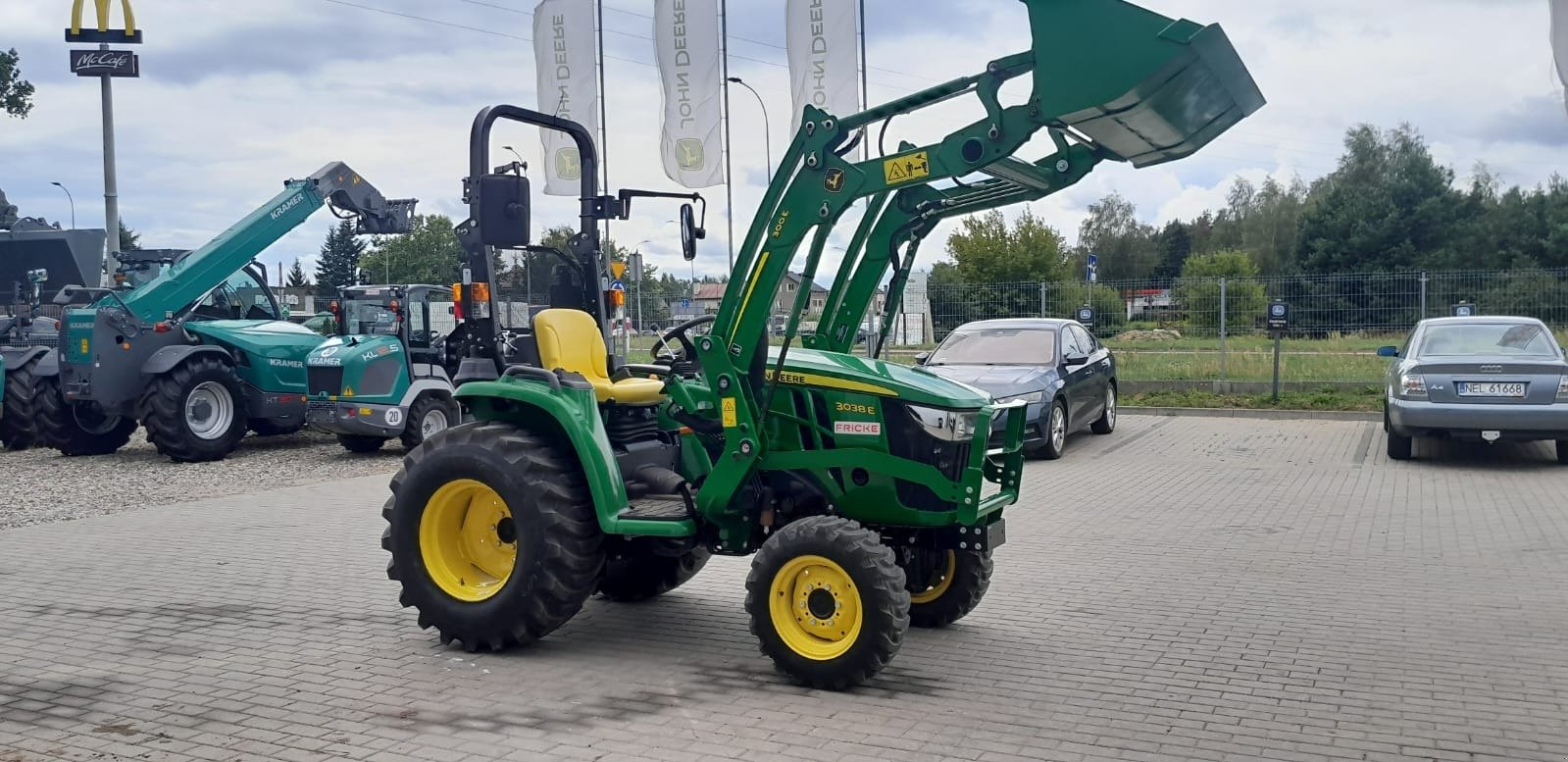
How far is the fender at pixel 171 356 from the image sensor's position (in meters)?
14.7

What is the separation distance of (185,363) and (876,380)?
1155 cm

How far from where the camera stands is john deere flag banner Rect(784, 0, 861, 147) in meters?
22.4

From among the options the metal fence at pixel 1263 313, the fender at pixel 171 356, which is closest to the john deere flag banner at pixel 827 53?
the metal fence at pixel 1263 313

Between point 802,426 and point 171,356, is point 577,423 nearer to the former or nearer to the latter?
point 802,426

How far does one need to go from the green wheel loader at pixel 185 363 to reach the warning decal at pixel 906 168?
11554 millimetres

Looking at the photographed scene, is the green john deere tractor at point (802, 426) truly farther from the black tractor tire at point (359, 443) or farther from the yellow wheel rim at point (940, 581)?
the black tractor tire at point (359, 443)

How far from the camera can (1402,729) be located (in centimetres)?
498

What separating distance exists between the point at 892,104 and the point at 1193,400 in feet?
52.1

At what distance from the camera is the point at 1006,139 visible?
18.2 ft

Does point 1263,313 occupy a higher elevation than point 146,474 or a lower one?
higher

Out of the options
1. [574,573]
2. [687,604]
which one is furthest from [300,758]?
[687,604]

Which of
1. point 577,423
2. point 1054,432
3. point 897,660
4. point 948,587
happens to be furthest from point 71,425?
point 897,660

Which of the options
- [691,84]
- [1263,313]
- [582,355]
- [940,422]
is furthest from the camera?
[691,84]

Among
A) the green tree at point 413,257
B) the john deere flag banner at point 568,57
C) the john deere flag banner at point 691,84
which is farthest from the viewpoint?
the green tree at point 413,257
